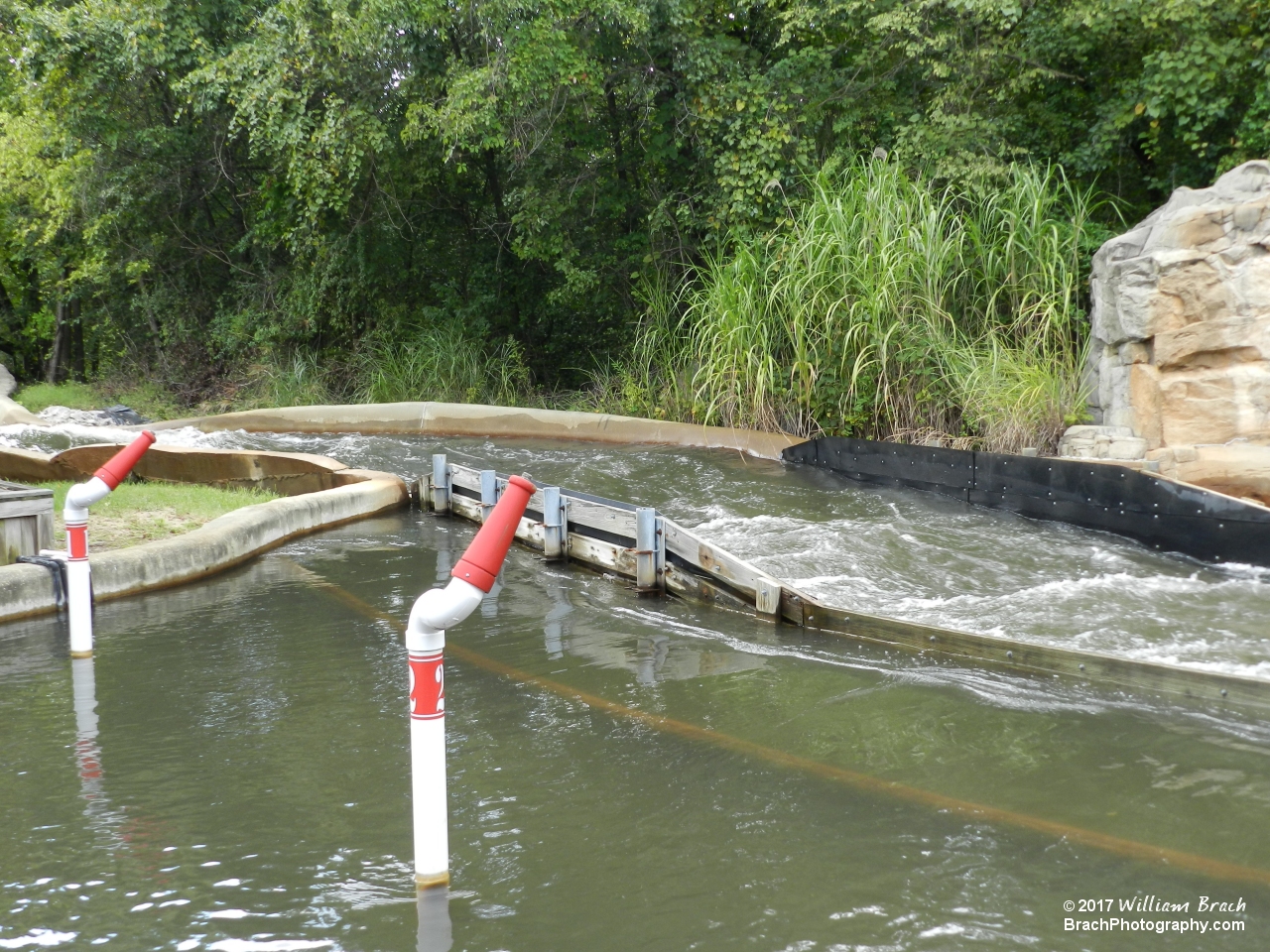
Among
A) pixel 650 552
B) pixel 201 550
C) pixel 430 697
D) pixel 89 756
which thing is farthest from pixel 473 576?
pixel 201 550

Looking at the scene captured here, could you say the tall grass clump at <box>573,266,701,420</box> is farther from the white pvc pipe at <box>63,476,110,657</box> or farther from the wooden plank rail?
the white pvc pipe at <box>63,476,110,657</box>

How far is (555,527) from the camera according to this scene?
7.96 m

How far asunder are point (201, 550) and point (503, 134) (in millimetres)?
9934

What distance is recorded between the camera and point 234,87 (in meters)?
16.2

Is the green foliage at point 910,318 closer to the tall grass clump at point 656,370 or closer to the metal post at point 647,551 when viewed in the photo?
the tall grass clump at point 656,370

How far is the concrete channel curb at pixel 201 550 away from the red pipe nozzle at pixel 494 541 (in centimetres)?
424

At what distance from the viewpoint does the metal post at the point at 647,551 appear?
7027mm

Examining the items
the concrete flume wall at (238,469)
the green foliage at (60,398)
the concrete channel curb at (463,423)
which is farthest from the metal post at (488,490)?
the green foliage at (60,398)

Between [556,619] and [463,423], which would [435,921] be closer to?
[556,619]

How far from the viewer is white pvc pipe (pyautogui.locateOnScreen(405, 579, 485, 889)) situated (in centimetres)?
279

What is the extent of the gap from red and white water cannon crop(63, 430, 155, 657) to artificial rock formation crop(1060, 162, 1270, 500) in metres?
7.77

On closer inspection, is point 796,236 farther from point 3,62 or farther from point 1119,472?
point 3,62

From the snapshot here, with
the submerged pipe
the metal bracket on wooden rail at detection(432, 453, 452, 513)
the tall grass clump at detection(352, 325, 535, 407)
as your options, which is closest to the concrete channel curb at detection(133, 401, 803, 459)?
the tall grass clump at detection(352, 325, 535, 407)

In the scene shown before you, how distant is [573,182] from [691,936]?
15581mm
